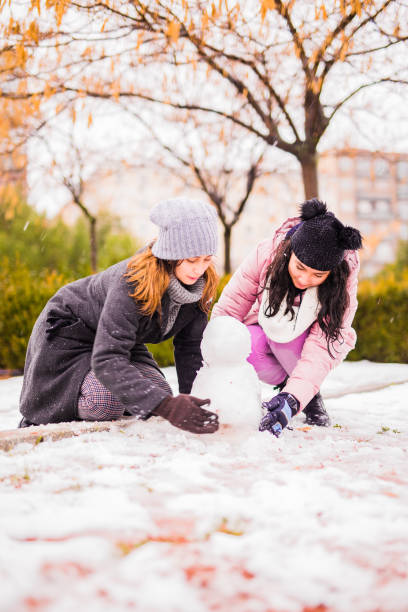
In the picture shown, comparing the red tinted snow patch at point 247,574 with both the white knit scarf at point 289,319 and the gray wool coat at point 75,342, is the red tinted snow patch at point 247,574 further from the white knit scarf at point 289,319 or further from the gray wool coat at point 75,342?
the white knit scarf at point 289,319

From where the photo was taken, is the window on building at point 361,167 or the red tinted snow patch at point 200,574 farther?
the window on building at point 361,167

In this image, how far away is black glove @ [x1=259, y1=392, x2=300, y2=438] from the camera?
2.22 m

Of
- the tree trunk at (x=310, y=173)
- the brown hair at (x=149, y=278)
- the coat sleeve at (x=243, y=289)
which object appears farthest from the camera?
the tree trunk at (x=310, y=173)

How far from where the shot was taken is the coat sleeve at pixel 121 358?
81.7 inches

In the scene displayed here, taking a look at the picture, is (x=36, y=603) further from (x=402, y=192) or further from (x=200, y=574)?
(x=402, y=192)

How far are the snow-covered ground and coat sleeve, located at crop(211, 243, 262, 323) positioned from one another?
1.07 m

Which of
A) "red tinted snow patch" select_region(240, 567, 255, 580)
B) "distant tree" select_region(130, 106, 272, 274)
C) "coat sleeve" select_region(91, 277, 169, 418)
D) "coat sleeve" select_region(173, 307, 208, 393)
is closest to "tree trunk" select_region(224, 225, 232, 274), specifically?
"distant tree" select_region(130, 106, 272, 274)

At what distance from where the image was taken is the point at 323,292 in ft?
8.86

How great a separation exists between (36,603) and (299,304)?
2111 mm

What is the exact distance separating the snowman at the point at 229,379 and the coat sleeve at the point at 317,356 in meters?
0.40

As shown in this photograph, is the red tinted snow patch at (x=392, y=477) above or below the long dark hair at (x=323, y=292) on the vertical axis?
below

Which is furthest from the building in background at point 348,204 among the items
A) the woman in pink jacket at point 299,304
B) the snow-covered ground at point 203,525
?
the snow-covered ground at point 203,525

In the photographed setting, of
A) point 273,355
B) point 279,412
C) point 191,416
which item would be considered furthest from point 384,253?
point 191,416

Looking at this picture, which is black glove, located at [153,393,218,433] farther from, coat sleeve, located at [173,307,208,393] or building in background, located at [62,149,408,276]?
building in background, located at [62,149,408,276]
